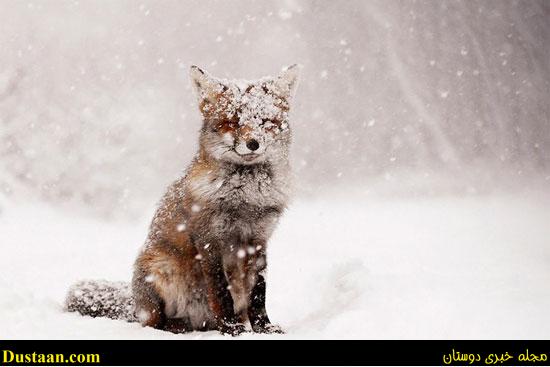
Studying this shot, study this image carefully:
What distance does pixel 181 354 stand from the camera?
398 centimetres

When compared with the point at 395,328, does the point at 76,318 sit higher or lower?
higher

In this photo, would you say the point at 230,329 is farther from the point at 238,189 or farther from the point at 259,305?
the point at 238,189

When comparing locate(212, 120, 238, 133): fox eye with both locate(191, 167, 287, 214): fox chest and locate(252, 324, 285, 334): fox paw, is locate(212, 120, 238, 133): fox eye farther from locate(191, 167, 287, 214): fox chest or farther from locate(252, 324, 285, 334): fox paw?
locate(252, 324, 285, 334): fox paw

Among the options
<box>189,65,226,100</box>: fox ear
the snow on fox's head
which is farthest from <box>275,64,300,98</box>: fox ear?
<box>189,65,226,100</box>: fox ear

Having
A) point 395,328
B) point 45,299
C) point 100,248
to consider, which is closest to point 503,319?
point 395,328

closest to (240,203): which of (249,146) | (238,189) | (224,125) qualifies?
(238,189)

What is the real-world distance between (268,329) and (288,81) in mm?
2244

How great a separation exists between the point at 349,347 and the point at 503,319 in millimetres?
1197

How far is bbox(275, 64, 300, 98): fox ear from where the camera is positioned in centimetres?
510

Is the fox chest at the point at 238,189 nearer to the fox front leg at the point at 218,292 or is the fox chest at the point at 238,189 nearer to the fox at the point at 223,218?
the fox at the point at 223,218

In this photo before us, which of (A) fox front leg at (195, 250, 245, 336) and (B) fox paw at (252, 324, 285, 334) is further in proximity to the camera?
(B) fox paw at (252, 324, 285, 334)

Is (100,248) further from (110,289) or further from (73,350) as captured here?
(73,350)

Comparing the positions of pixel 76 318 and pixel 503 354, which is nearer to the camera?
pixel 503 354

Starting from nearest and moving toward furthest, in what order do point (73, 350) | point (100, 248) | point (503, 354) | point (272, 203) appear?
point (503, 354), point (73, 350), point (272, 203), point (100, 248)
